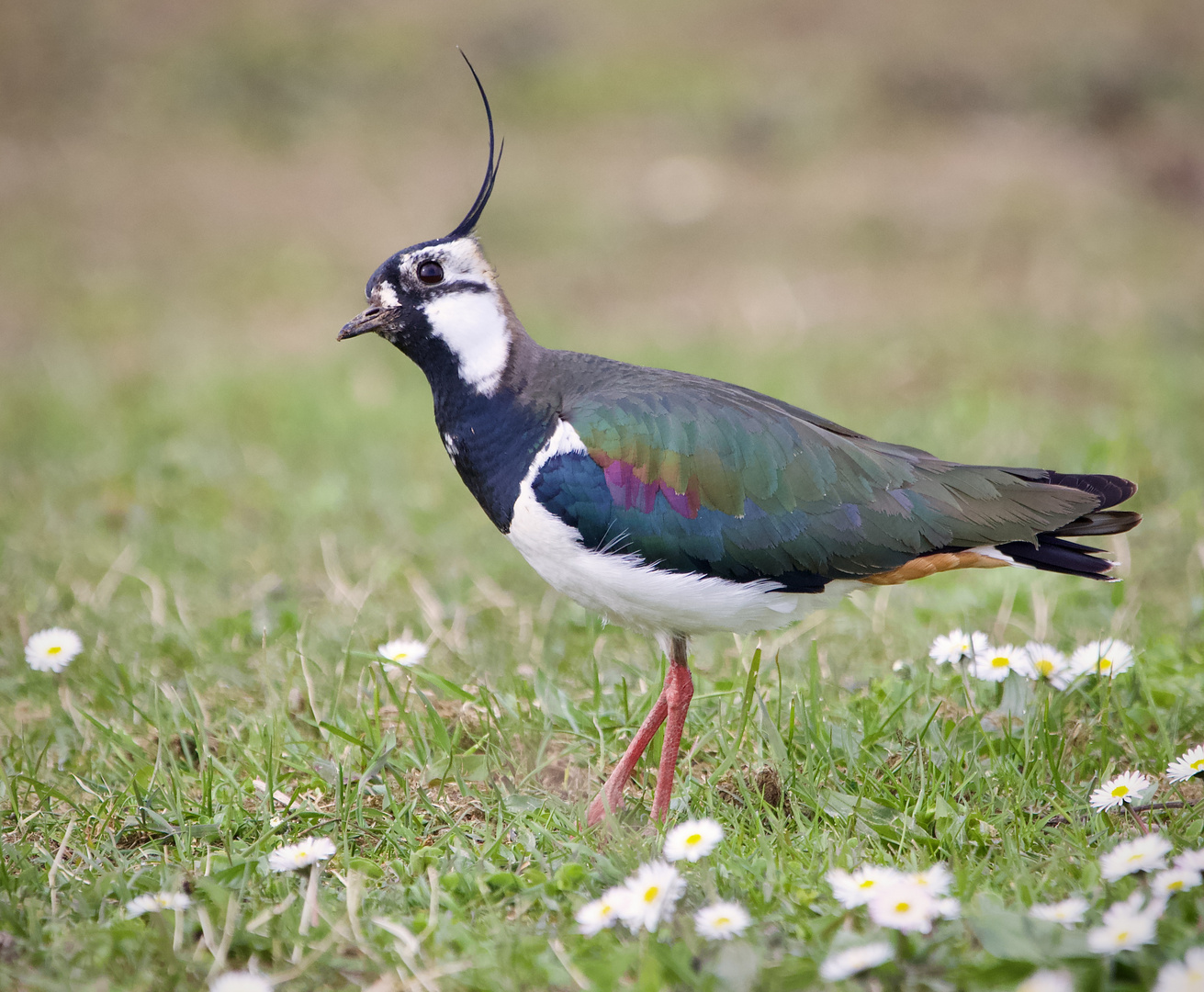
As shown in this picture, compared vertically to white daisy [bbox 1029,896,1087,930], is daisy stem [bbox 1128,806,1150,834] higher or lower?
lower

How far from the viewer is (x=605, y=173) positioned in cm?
1025

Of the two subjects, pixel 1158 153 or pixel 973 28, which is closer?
pixel 1158 153

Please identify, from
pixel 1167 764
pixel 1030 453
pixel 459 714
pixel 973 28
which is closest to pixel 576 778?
pixel 459 714

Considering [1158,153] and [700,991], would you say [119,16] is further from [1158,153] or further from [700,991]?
[700,991]

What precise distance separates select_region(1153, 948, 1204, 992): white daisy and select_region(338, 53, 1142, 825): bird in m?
1.25

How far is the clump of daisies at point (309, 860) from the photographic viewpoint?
97.0 inches

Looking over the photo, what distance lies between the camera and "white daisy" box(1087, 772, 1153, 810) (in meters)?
2.72

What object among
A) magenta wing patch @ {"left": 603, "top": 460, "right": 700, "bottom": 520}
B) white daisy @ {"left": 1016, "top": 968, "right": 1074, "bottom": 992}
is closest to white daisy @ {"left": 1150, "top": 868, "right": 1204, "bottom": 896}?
white daisy @ {"left": 1016, "top": 968, "right": 1074, "bottom": 992}

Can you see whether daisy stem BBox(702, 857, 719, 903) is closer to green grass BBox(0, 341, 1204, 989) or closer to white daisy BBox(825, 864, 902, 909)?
green grass BBox(0, 341, 1204, 989)

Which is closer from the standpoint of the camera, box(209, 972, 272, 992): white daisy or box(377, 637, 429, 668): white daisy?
box(209, 972, 272, 992): white daisy

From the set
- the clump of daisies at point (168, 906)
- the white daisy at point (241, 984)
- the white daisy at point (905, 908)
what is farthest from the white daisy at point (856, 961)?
the clump of daisies at point (168, 906)

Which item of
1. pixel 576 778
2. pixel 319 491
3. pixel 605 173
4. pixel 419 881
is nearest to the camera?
pixel 419 881

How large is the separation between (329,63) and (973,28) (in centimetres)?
623

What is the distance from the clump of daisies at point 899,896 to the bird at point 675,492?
708mm
